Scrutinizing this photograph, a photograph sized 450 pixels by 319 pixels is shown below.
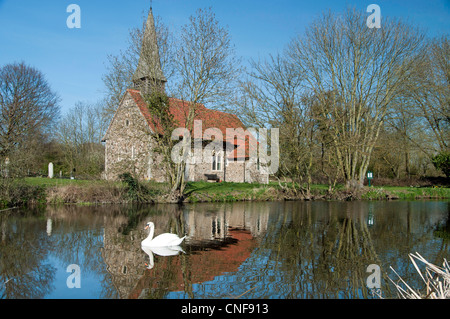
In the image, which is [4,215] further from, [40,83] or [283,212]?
[40,83]

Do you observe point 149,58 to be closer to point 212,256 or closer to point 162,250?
point 162,250

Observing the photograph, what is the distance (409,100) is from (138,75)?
22571 mm

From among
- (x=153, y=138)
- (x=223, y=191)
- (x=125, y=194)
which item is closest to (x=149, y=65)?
(x=153, y=138)

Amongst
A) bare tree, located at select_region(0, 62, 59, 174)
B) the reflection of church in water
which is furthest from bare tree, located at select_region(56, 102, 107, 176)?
the reflection of church in water

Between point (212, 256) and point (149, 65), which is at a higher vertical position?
point (149, 65)

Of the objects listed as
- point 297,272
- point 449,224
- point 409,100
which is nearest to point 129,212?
point 297,272

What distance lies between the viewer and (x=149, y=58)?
1838 centimetres

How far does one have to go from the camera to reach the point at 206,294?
5.29m

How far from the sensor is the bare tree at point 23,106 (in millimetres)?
30373

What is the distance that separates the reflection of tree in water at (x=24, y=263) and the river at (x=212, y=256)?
17 millimetres

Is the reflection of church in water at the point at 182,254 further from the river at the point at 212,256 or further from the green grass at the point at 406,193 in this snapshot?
the green grass at the point at 406,193

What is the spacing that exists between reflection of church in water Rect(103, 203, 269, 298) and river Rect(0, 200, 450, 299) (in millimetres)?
21

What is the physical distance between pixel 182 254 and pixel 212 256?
66 centimetres
